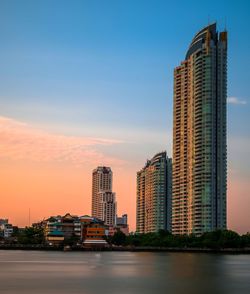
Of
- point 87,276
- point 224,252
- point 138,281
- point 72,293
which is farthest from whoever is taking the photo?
point 224,252

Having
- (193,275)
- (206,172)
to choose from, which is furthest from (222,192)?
(193,275)

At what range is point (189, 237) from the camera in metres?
197

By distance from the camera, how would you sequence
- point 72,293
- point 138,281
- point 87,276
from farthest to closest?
1. point 87,276
2. point 138,281
3. point 72,293

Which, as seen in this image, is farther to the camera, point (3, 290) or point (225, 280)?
point (225, 280)

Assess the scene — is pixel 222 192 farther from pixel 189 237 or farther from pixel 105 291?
pixel 105 291

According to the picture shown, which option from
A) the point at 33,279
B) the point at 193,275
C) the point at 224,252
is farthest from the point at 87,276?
the point at 224,252

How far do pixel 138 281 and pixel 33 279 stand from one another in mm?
13132

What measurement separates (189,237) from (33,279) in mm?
122024

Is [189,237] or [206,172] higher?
[206,172]

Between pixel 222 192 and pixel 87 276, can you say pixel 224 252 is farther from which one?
pixel 87 276

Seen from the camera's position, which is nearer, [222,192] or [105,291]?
[105,291]

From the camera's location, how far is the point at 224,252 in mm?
190375

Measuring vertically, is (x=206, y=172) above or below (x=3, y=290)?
above

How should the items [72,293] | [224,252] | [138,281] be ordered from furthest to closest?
[224,252] → [138,281] → [72,293]
